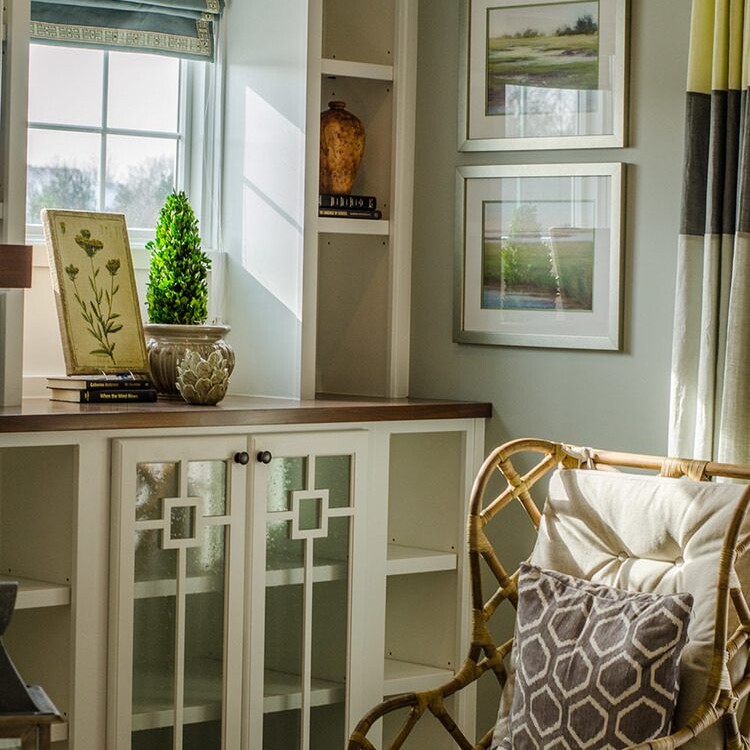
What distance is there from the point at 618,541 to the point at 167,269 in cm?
129

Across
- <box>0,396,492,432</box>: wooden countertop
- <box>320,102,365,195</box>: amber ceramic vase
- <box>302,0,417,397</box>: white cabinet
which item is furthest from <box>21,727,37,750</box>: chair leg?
<box>320,102,365,195</box>: amber ceramic vase

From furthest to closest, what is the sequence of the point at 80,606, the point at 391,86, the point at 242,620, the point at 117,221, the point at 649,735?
1. the point at 391,86
2. the point at 117,221
3. the point at 242,620
4. the point at 80,606
5. the point at 649,735

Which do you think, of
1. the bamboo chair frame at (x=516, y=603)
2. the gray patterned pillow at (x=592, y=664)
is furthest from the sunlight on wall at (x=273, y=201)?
the gray patterned pillow at (x=592, y=664)

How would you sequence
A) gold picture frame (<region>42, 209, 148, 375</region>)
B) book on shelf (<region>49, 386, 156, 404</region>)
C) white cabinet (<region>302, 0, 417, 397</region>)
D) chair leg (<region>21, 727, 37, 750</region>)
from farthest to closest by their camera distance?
white cabinet (<region>302, 0, 417, 397</region>)
gold picture frame (<region>42, 209, 148, 375</region>)
book on shelf (<region>49, 386, 156, 404</region>)
chair leg (<region>21, 727, 37, 750</region>)

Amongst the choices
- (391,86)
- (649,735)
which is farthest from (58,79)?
(649,735)

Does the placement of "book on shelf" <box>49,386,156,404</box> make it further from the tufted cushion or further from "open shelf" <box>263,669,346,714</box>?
the tufted cushion

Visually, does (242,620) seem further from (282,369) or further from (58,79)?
(58,79)

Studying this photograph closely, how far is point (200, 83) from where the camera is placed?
348 cm

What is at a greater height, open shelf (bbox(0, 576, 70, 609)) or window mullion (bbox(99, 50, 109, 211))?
window mullion (bbox(99, 50, 109, 211))

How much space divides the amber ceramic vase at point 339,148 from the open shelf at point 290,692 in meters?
A: 1.22

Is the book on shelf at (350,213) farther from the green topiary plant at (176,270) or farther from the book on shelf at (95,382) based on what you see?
the book on shelf at (95,382)

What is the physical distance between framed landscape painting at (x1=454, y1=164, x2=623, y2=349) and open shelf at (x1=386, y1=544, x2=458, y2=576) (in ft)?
1.78

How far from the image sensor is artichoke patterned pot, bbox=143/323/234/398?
3074 millimetres

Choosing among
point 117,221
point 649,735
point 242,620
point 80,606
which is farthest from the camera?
point 117,221
